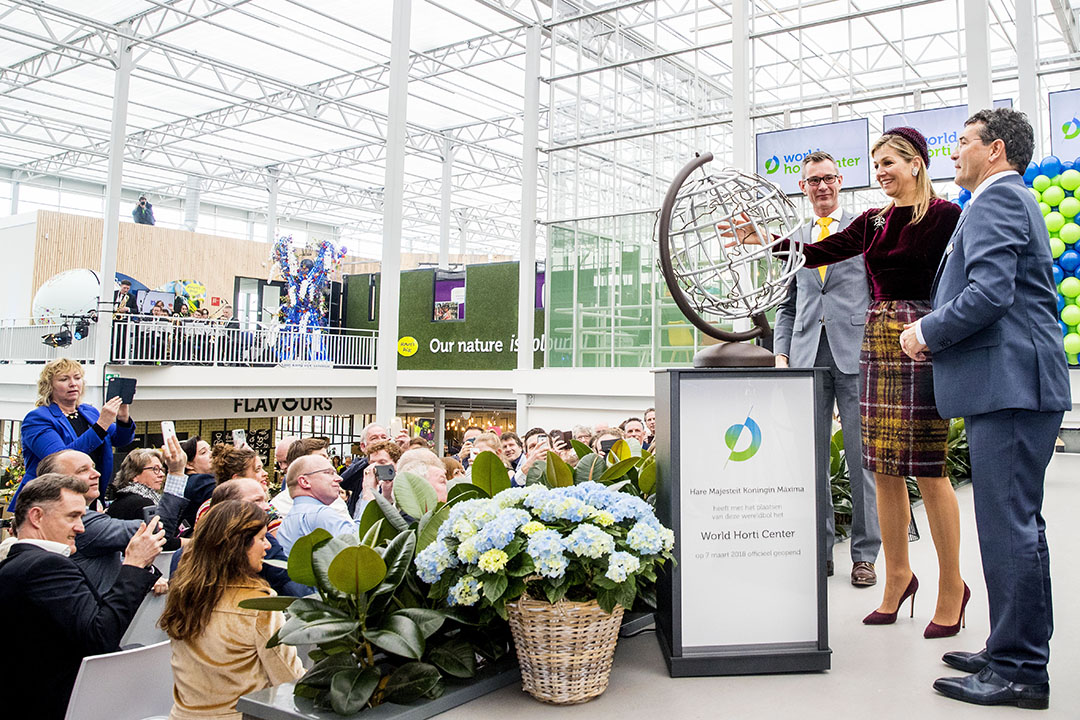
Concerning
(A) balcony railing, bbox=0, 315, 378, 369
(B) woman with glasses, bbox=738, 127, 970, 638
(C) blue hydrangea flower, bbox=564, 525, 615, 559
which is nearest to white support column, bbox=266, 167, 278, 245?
(A) balcony railing, bbox=0, 315, 378, 369

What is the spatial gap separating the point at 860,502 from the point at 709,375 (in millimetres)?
1272

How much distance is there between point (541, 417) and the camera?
472 inches

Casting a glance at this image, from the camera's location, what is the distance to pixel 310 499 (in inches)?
130

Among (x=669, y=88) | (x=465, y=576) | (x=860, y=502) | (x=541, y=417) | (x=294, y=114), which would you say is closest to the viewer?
(x=465, y=576)

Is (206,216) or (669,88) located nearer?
(669,88)

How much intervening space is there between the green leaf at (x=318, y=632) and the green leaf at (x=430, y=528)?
0.92 ft

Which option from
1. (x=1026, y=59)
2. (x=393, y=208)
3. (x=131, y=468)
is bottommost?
(x=131, y=468)

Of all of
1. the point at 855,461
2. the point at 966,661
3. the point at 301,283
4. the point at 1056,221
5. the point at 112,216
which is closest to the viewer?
the point at 966,661

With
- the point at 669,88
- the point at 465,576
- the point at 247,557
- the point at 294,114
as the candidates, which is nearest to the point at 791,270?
the point at 465,576

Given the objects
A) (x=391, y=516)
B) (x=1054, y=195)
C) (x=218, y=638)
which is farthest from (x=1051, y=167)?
(x=218, y=638)

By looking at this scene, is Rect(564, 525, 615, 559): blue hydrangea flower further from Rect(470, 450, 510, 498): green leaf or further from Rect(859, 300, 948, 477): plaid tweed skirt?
Rect(859, 300, 948, 477): plaid tweed skirt

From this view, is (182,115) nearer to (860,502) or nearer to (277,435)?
(277,435)

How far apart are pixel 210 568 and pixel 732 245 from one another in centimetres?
173

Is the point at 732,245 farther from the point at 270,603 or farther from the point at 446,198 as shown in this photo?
the point at 446,198
